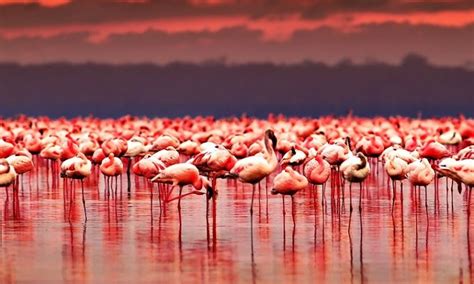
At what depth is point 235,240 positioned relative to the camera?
1602 cm

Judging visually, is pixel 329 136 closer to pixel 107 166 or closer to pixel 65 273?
pixel 107 166

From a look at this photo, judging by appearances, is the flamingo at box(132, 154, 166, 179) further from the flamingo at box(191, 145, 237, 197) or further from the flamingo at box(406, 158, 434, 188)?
the flamingo at box(406, 158, 434, 188)

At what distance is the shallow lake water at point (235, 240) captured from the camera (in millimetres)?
13500

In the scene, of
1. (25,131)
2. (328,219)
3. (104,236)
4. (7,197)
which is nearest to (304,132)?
(25,131)

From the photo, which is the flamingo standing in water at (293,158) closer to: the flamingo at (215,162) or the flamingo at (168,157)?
the flamingo at (168,157)

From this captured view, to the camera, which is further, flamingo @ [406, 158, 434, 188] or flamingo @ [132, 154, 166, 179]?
flamingo @ [132, 154, 166, 179]

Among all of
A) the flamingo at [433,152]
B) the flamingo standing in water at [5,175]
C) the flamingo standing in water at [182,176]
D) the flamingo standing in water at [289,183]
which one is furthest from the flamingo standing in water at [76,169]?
the flamingo at [433,152]

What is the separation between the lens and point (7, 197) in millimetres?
21672

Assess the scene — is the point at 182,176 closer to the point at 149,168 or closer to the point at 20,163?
the point at 149,168

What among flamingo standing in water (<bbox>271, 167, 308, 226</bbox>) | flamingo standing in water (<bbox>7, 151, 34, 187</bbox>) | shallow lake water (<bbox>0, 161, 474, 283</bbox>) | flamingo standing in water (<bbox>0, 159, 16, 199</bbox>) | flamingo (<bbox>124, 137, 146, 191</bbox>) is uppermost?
flamingo (<bbox>124, 137, 146, 191</bbox>)

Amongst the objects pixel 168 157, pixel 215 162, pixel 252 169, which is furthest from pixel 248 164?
pixel 168 157

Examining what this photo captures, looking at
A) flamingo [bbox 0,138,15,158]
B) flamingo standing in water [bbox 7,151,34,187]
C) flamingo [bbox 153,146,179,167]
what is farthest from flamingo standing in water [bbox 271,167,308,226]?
flamingo [bbox 0,138,15,158]

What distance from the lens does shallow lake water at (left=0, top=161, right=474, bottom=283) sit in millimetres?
13500

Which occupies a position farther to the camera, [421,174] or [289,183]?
[421,174]
